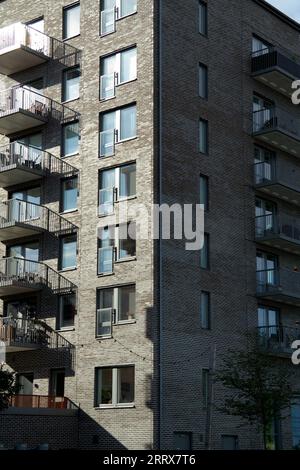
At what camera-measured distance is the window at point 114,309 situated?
32.6m

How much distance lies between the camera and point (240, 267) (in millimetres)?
36281

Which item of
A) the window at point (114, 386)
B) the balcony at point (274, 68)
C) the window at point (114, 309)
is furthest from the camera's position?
the balcony at point (274, 68)

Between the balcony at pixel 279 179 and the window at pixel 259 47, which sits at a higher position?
the window at pixel 259 47

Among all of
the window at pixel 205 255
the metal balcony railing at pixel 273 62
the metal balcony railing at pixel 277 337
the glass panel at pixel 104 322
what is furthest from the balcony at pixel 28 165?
the metal balcony railing at pixel 277 337

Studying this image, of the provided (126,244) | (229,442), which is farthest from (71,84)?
(229,442)

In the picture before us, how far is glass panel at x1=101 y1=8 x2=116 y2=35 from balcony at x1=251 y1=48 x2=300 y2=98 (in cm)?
752

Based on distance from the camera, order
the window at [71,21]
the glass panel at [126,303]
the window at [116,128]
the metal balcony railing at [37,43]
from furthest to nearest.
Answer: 1. the window at [71,21]
2. the metal balcony railing at [37,43]
3. the window at [116,128]
4. the glass panel at [126,303]

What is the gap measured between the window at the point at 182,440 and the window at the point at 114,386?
228cm

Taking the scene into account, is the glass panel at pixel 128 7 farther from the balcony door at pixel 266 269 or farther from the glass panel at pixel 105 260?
the balcony door at pixel 266 269

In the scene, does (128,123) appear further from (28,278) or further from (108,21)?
(28,278)

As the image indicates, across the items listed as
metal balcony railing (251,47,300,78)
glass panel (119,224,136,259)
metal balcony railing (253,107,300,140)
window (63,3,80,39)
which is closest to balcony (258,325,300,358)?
glass panel (119,224,136,259)

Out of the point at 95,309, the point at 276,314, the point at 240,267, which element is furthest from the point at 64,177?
the point at 276,314

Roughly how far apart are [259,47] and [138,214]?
13.2 m

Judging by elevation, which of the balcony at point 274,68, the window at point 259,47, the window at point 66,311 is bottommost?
the window at point 66,311
